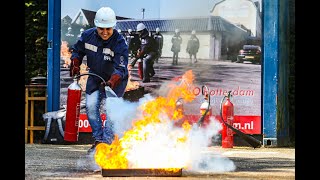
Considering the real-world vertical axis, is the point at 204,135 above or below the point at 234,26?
below

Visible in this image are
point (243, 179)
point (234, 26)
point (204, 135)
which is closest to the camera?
point (243, 179)


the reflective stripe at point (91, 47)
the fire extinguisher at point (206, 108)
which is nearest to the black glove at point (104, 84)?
the reflective stripe at point (91, 47)

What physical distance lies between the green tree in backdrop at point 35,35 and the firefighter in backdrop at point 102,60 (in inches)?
118

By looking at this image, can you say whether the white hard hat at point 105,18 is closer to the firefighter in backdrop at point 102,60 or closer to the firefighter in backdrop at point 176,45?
the firefighter in backdrop at point 102,60

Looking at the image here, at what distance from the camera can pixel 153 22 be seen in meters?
13.5

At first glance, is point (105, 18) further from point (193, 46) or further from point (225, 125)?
point (225, 125)

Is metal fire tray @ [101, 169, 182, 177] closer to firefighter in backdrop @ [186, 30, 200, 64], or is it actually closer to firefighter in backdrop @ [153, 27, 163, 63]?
firefighter in backdrop @ [186, 30, 200, 64]

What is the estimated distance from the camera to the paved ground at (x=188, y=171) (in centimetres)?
986

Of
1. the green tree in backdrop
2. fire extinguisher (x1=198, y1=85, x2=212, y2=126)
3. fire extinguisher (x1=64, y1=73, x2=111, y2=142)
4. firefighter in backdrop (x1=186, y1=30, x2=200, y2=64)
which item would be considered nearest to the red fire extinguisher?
fire extinguisher (x1=64, y1=73, x2=111, y2=142)

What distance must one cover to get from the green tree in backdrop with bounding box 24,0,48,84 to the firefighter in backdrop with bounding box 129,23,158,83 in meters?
2.88

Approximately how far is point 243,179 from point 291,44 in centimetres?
554
